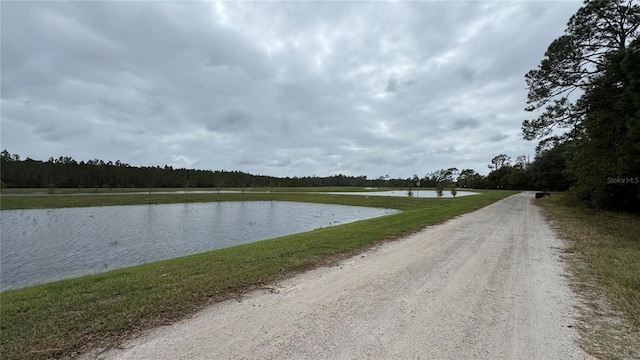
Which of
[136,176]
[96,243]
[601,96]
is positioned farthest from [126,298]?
[136,176]

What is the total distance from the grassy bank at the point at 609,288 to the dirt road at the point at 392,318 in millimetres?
263

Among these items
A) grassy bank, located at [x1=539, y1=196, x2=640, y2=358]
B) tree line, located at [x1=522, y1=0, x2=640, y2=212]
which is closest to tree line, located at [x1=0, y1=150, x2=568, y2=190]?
tree line, located at [x1=522, y1=0, x2=640, y2=212]

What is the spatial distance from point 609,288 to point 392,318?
4.28 m

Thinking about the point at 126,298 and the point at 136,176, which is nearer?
the point at 126,298

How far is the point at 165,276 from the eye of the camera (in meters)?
6.24

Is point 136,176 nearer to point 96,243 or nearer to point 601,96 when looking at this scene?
point 96,243

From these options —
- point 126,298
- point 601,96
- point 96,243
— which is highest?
point 601,96

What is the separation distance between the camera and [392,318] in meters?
4.04

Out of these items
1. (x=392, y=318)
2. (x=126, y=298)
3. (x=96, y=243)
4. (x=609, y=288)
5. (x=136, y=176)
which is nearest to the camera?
(x=392, y=318)

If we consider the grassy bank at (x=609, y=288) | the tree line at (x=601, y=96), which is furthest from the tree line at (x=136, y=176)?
the grassy bank at (x=609, y=288)

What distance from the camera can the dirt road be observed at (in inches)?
129

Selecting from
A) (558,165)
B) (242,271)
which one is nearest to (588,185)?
(242,271)

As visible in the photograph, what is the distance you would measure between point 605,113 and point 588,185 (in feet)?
27.4

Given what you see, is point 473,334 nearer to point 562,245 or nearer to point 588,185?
point 562,245
